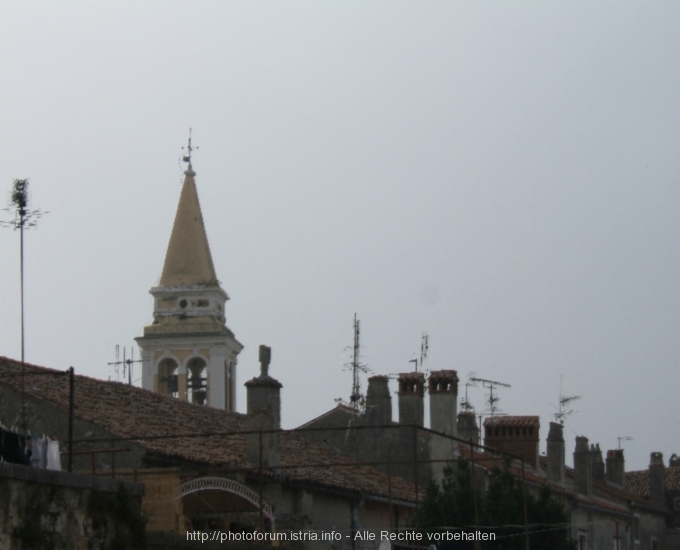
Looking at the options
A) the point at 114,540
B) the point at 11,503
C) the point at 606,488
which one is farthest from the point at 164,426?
the point at 606,488

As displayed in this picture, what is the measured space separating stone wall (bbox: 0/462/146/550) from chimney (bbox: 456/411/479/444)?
22.7m

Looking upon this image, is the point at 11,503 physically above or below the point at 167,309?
below

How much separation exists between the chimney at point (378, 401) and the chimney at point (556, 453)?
6.04m

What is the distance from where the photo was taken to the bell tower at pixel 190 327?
53156 mm

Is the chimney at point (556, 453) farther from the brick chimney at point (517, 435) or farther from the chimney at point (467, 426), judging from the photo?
the chimney at point (467, 426)

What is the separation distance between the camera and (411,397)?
32.4m

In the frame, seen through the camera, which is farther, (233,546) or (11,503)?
(233,546)

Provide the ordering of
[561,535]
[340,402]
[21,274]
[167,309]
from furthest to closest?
[167,309]
[340,402]
[561,535]
[21,274]

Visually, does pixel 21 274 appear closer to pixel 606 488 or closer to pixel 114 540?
pixel 114 540

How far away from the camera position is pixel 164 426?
76.2 ft

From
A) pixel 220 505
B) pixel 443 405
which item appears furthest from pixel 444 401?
pixel 220 505

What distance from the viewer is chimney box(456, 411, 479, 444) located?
1400 inches

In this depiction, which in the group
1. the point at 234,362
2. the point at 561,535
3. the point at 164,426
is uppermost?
the point at 234,362

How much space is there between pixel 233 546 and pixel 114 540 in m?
4.18
